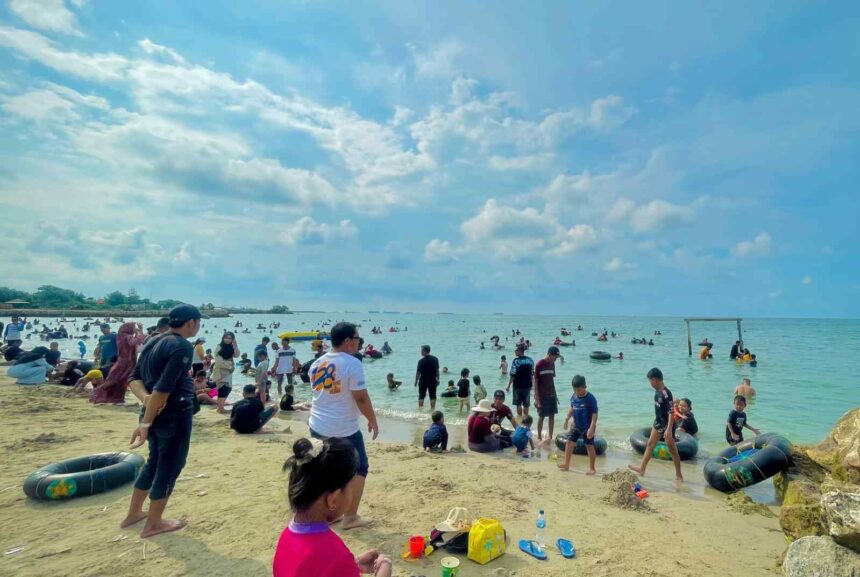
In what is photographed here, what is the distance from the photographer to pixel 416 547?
156 inches

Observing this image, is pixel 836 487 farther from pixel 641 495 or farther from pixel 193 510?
pixel 193 510

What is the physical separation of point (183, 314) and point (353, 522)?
277 cm

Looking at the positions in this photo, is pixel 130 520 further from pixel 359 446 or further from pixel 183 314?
pixel 359 446

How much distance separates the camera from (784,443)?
6242mm

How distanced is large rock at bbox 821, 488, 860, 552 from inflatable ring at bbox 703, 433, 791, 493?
2798 millimetres

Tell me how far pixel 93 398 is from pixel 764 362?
37.6 m

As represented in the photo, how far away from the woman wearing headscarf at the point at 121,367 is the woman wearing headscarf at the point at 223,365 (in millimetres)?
1828

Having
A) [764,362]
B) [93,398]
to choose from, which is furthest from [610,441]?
[764,362]

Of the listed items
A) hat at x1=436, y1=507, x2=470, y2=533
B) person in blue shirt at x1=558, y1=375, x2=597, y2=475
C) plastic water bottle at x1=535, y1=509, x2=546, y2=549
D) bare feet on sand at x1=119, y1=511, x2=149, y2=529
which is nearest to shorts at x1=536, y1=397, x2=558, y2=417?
person in blue shirt at x1=558, y1=375, x2=597, y2=475

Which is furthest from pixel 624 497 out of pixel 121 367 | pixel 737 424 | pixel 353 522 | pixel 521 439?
pixel 121 367

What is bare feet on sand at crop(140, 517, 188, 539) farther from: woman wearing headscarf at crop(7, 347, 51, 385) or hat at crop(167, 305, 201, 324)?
woman wearing headscarf at crop(7, 347, 51, 385)

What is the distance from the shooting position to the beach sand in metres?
3.86

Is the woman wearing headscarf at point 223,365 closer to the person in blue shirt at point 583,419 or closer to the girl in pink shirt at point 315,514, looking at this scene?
→ the person in blue shirt at point 583,419

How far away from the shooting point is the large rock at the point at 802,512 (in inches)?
164
